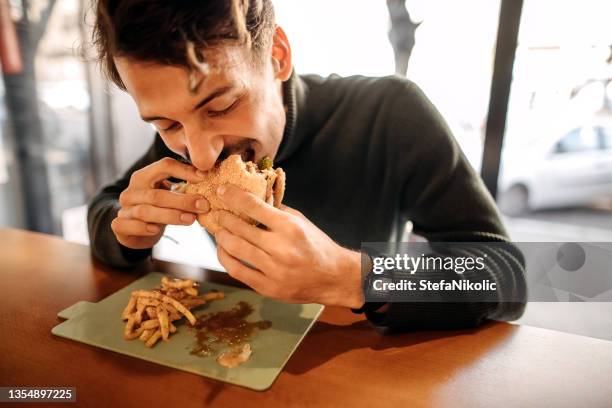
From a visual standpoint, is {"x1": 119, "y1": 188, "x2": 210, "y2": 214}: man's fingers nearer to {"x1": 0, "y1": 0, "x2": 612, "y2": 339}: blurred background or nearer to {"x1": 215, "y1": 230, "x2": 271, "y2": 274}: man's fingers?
{"x1": 215, "y1": 230, "x2": 271, "y2": 274}: man's fingers

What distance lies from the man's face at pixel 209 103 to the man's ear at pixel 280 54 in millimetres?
99

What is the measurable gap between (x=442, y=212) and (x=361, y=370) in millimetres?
614

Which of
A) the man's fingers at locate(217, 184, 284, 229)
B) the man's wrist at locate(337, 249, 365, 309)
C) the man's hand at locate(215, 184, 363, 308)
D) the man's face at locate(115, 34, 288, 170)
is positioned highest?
the man's face at locate(115, 34, 288, 170)

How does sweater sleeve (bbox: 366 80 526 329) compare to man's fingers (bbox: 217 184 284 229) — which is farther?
sweater sleeve (bbox: 366 80 526 329)

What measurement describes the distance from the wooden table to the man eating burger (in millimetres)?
81

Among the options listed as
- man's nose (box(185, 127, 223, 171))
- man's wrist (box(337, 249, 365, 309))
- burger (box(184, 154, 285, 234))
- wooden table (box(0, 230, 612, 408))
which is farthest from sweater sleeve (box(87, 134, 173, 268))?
man's wrist (box(337, 249, 365, 309))

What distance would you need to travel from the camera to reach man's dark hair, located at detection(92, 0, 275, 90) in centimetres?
87

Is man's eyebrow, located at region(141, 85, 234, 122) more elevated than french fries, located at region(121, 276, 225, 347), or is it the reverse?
man's eyebrow, located at region(141, 85, 234, 122)

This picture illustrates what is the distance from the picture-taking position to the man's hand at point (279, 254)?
931mm

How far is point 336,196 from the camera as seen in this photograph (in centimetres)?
162

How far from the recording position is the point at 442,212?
4.29 feet

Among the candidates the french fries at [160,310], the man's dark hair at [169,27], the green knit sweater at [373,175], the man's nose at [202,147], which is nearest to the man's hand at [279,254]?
the man's nose at [202,147]

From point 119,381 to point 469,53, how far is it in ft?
9.02

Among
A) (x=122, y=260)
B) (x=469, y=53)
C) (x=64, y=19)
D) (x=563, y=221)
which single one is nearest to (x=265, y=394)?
(x=122, y=260)
